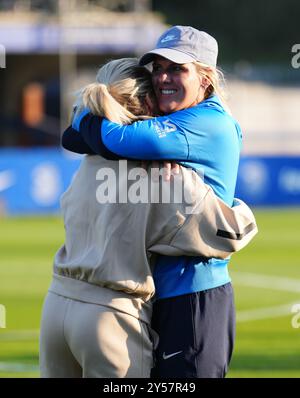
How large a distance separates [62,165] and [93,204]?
2020cm

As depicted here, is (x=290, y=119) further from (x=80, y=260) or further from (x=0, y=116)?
(x=80, y=260)

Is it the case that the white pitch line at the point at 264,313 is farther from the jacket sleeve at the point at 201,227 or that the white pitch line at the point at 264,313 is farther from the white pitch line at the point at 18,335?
the jacket sleeve at the point at 201,227

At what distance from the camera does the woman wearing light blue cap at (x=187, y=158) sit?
4445 millimetres

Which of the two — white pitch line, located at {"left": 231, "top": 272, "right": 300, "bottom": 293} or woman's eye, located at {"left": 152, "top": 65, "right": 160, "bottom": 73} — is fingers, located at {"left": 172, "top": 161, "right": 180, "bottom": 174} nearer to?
woman's eye, located at {"left": 152, "top": 65, "right": 160, "bottom": 73}

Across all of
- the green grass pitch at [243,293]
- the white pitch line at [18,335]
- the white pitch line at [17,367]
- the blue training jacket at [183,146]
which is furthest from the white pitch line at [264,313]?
the blue training jacket at [183,146]

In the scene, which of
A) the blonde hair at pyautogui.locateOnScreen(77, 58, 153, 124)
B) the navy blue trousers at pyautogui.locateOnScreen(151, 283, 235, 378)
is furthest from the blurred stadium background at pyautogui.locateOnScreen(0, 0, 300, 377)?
the navy blue trousers at pyautogui.locateOnScreen(151, 283, 235, 378)

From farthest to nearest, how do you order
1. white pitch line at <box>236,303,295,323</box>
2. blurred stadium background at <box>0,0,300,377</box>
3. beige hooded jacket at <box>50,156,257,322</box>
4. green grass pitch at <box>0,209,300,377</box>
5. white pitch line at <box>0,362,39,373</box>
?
white pitch line at <box>236,303,295,323</box>, blurred stadium background at <box>0,0,300,377</box>, green grass pitch at <box>0,209,300,377</box>, white pitch line at <box>0,362,39,373</box>, beige hooded jacket at <box>50,156,257,322</box>

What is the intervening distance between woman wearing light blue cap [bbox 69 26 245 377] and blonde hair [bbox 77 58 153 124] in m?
0.04

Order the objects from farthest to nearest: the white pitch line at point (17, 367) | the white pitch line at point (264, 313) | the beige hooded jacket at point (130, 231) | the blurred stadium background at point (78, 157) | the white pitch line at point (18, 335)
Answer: the white pitch line at point (264, 313)
the blurred stadium background at point (78, 157)
the white pitch line at point (18, 335)
the white pitch line at point (17, 367)
the beige hooded jacket at point (130, 231)

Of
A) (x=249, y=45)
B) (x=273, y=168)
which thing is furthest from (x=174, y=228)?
(x=249, y=45)

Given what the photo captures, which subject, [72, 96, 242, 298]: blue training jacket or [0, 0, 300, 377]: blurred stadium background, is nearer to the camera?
[72, 96, 242, 298]: blue training jacket

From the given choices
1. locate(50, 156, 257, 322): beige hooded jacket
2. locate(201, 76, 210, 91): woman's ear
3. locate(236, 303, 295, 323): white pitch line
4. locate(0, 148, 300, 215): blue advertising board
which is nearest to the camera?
locate(50, 156, 257, 322): beige hooded jacket

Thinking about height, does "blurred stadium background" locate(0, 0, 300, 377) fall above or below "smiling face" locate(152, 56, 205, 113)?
below

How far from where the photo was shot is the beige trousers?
438cm
